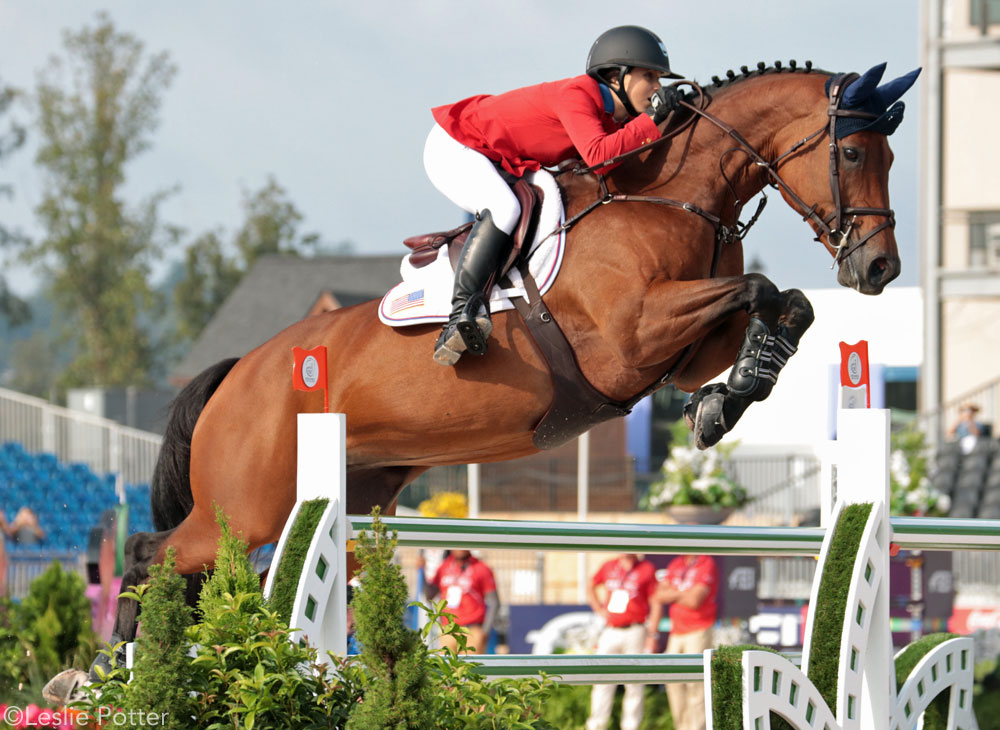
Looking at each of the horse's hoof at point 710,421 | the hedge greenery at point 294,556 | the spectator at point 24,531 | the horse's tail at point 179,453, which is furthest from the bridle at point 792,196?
the spectator at point 24,531

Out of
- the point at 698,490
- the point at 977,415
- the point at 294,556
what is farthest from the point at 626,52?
the point at 977,415

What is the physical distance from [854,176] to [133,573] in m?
2.51

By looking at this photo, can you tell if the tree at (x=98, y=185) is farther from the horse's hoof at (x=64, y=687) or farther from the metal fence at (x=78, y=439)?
the horse's hoof at (x=64, y=687)

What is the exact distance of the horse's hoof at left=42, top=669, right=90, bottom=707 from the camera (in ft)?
12.0

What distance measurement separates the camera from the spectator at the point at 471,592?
7547mm

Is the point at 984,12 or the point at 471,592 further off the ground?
the point at 984,12

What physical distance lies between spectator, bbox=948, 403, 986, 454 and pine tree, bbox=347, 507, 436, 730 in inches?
449

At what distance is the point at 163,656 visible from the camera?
Result: 2.02 meters

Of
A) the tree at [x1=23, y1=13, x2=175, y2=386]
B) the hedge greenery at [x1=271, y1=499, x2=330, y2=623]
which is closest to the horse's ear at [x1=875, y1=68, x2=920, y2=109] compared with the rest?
the hedge greenery at [x1=271, y1=499, x2=330, y2=623]

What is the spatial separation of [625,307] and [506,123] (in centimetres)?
69

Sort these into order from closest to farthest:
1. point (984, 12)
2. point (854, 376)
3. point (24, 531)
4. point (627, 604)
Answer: point (854, 376) < point (627, 604) < point (24, 531) < point (984, 12)

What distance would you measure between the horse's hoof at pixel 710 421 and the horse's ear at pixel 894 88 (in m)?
0.95

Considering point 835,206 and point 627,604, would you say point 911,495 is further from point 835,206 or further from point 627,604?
point 835,206

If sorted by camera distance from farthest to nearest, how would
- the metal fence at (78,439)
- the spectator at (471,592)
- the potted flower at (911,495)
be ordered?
1. the metal fence at (78,439)
2. the potted flower at (911,495)
3. the spectator at (471,592)
